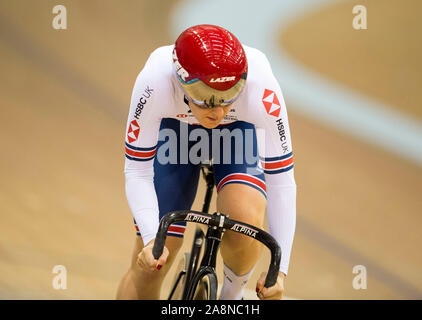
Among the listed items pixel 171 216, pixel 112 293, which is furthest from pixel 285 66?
pixel 171 216

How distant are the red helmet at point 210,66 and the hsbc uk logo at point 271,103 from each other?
0.73ft

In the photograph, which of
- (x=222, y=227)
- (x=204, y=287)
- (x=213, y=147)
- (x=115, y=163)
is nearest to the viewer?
(x=222, y=227)

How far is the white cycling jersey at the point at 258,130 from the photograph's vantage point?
210 cm

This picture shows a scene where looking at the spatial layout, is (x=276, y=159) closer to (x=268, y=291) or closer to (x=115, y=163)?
(x=268, y=291)

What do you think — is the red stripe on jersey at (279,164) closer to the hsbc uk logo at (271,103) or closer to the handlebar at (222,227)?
the hsbc uk logo at (271,103)

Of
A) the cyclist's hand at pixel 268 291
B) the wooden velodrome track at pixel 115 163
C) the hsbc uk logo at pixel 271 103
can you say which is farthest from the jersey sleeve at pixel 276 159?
the wooden velodrome track at pixel 115 163

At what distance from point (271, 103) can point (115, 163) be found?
246cm

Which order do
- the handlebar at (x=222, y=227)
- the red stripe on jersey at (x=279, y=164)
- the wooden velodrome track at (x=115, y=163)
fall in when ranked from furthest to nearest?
the wooden velodrome track at (x=115, y=163) < the red stripe on jersey at (x=279, y=164) < the handlebar at (x=222, y=227)

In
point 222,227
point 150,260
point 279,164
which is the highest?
point 279,164

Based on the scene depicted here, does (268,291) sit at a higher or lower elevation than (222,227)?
lower

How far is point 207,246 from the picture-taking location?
2.10 metres

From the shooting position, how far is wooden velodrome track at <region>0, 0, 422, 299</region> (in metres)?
3.67

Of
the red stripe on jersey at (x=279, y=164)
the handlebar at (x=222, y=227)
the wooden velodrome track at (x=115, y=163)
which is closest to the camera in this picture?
the handlebar at (x=222, y=227)

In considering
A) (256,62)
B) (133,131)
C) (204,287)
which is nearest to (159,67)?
(133,131)
